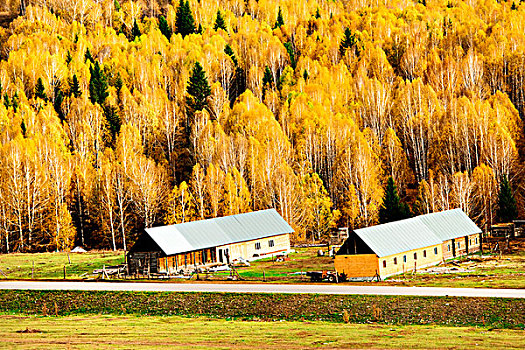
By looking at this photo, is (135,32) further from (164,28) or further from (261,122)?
(261,122)

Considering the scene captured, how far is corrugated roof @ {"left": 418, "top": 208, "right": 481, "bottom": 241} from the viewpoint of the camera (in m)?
72.2

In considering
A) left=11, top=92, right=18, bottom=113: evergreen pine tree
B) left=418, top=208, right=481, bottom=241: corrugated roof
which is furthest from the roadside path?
left=11, top=92, right=18, bottom=113: evergreen pine tree

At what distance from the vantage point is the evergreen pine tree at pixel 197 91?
406 ft

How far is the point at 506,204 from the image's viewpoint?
8919 cm

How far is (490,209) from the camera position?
9200 centimetres

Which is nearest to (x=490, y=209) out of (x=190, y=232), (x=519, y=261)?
(x=519, y=261)

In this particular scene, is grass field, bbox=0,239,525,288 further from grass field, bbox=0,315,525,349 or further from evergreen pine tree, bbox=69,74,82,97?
evergreen pine tree, bbox=69,74,82,97

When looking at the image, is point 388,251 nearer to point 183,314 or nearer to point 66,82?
point 183,314

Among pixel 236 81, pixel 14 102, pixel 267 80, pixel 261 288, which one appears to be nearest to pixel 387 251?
pixel 261 288

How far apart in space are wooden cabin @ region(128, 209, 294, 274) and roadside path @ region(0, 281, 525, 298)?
27.3 feet

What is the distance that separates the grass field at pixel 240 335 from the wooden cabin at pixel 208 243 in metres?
24.6

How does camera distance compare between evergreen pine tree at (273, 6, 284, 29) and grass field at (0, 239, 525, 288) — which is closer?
grass field at (0, 239, 525, 288)

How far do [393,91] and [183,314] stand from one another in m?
86.5

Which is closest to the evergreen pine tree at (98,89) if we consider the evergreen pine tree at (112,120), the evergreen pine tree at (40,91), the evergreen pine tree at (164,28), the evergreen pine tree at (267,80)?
the evergreen pine tree at (112,120)
